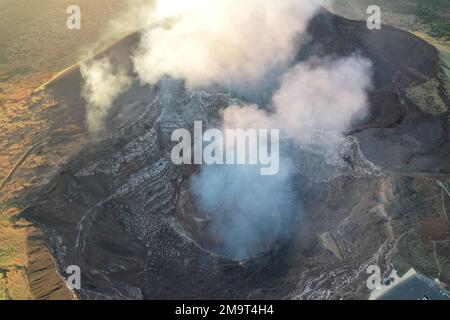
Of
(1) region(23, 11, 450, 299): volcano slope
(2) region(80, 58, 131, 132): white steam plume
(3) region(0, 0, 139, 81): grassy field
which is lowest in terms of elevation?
(1) region(23, 11, 450, 299): volcano slope

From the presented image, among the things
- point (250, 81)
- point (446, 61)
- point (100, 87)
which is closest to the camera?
point (250, 81)

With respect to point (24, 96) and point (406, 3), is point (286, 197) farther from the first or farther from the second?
point (406, 3)

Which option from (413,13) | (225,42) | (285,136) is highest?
(413,13)

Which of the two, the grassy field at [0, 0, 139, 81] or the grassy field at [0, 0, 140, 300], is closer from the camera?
the grassy field at [0, 0, 140, 300]

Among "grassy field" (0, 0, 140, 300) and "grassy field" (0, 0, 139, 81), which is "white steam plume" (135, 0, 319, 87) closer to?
"grassy field" (0, 0, 140, 300)

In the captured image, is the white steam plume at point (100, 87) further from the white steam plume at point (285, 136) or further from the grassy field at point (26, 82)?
the white steam plume at point (285, 136)

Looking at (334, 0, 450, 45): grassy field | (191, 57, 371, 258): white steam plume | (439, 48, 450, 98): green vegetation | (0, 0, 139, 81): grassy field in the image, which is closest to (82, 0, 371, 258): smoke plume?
(191, 57, 371, 258): white steam plume

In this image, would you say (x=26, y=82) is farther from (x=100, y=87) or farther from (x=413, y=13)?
(x=413, y=13)

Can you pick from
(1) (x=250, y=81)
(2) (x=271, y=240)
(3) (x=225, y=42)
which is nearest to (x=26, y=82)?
(3) (x=225, y=42)
